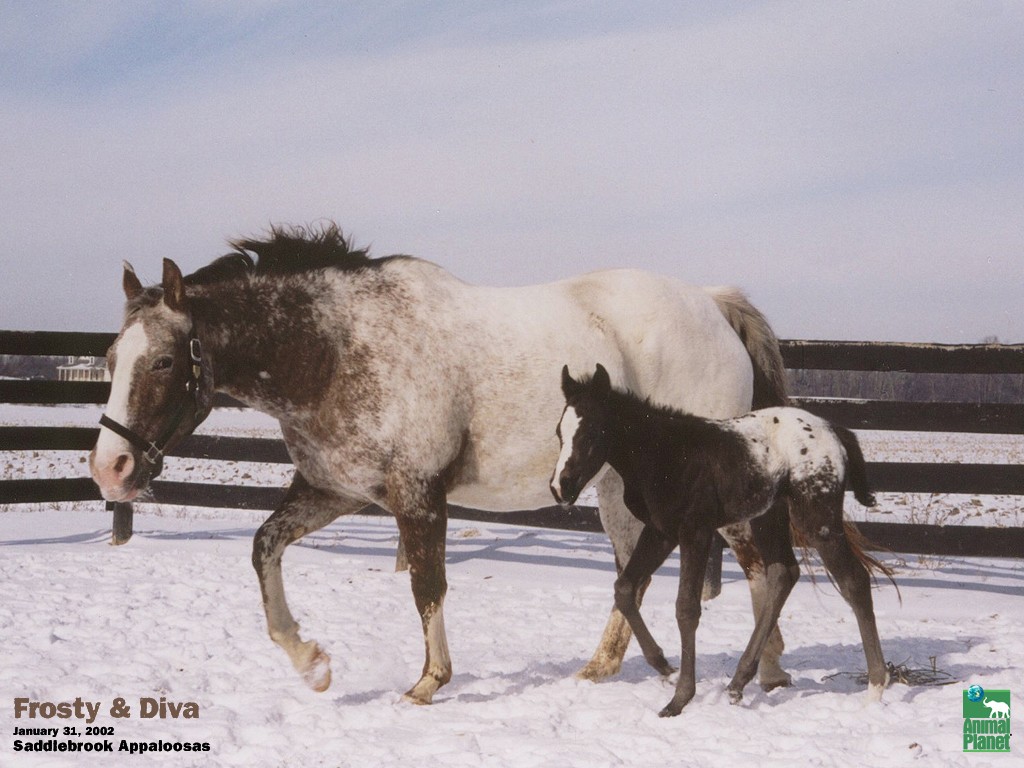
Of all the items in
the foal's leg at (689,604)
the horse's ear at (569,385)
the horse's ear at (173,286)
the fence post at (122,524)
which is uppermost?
the horse's ear at (173,286)

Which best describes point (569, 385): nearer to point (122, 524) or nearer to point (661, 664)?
point (661, 664)

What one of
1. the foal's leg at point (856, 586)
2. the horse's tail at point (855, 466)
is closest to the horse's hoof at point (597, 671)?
the foal's leg at point (856, 586)

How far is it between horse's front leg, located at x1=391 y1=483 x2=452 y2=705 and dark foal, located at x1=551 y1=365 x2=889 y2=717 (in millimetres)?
758

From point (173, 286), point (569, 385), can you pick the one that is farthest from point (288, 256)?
point (569, 385)

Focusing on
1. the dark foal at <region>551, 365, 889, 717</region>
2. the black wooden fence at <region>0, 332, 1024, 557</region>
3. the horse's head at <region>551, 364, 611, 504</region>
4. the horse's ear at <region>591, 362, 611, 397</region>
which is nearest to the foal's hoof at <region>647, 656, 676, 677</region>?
the dark foal at <region>551, 365, 889, 717</region>

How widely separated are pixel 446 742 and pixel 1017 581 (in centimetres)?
627

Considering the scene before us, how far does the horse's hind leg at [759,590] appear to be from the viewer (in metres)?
4.87

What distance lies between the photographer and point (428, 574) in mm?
4539

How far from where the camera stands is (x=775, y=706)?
4.53 m

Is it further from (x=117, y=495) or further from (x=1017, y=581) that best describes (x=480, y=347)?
(x=1017, y=581)

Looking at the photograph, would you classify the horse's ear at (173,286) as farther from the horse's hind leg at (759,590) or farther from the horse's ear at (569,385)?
the horse's hind leg at (759,590)

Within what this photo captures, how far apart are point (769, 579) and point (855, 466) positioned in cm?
66

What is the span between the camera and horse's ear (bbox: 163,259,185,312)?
4.29 metres

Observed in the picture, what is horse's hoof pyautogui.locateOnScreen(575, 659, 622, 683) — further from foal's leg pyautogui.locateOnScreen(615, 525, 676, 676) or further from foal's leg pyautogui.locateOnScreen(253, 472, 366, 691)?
foal's leg pyautogui.locateOnScreen(253, 472, 366, 691)
